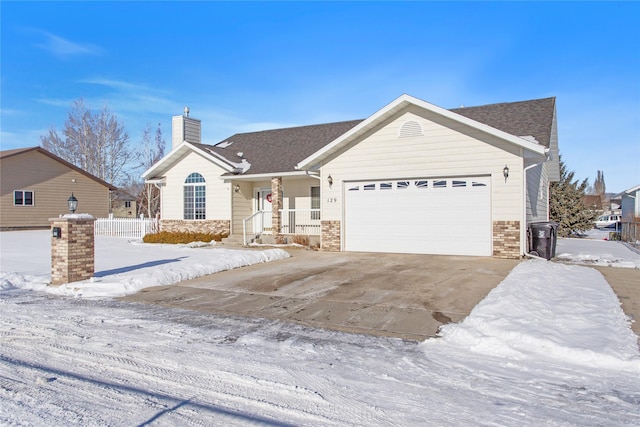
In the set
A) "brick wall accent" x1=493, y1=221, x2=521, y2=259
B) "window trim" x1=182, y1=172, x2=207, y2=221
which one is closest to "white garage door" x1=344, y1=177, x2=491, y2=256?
"brick wall accent" x1=493, y1=221, x2=521, y2=259

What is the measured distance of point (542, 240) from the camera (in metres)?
13.0

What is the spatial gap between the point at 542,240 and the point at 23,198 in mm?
29527

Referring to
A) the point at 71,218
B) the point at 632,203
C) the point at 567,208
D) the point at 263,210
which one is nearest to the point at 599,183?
the point at 632,203

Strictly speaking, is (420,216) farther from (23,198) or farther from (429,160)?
(23,198)

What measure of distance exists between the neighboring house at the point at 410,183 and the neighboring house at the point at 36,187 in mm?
15035

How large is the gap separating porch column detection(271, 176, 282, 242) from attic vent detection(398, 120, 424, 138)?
5.99 m

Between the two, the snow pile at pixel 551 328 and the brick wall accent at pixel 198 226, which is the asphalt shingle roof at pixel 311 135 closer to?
the brick wall accent at pixel 198 226

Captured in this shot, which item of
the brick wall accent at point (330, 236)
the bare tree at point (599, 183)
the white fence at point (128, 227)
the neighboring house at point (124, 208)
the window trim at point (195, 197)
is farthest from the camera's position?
the bare tree at point (599, 183)

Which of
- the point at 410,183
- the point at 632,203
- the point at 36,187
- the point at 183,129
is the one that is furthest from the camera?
the point at 632,203

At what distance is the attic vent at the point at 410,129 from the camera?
13914 mm

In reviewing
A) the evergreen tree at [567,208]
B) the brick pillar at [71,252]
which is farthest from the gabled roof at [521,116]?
the evergreen tree at [567,208]

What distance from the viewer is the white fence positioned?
71.6 ft

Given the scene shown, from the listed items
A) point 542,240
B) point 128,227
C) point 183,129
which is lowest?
point 542,240

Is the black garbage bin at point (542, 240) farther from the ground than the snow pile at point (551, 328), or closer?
farther from the ground
